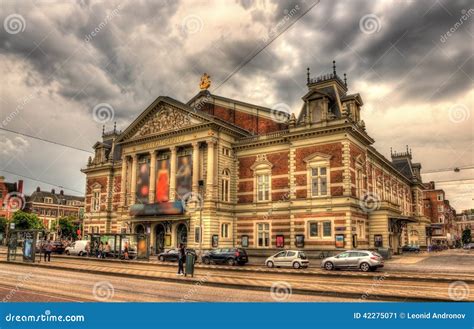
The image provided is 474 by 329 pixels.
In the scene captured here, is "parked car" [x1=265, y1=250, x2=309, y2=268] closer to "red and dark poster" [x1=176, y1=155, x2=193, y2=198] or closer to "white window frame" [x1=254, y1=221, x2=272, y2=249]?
"white window frame" [x1=254, y1=221, x2=272, y2=249]

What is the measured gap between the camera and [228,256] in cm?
3628

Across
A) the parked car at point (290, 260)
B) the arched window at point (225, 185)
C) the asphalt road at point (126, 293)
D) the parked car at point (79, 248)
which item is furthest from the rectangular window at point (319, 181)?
the parked car at point (79, 248)

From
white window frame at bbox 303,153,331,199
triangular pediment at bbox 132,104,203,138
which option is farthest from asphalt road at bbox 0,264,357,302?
triangular pediment at bbox 132,104,203,138

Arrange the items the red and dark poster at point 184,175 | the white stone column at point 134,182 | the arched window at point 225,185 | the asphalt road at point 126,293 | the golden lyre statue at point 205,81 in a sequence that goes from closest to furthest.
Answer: the asphalt road at point 126,293 → the red and dark poster at point 184,175 → the arched window at point 225,185 → the white stone column at point 134,182 → the golden lyre statue at point 205,81

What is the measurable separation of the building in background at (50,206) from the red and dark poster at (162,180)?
69976 millimetres

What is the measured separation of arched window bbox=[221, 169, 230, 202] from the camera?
48.0 meters

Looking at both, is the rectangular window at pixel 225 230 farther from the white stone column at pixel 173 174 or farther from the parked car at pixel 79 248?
the parked car at pixel 79 248

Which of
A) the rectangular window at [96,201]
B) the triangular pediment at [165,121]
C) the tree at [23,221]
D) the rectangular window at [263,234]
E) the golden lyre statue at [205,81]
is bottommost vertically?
the rectangular window at [263,234]

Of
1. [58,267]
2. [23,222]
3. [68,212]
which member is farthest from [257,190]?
[68,212]

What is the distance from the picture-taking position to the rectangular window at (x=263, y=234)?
4597cm

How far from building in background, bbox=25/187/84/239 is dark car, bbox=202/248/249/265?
3317 inches

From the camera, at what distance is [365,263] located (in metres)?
29.2

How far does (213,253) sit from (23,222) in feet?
234

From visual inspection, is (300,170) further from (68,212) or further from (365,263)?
(68,212)
